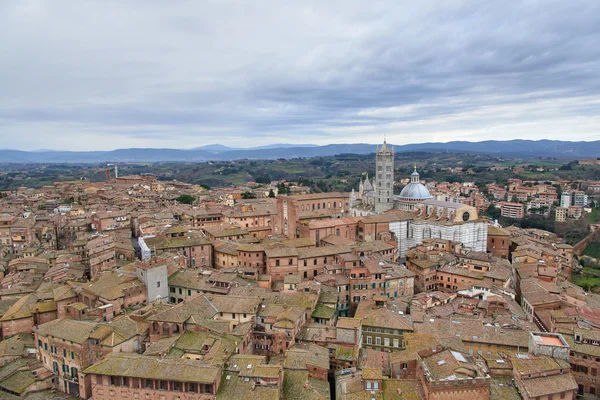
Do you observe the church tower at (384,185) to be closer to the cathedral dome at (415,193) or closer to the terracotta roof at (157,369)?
the cathedral dome at (415,193)

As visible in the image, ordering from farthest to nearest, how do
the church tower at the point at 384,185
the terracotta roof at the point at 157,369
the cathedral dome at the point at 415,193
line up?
the church tower at the point at 384,185 → the cathedral dome at the point at 415,193 → the terracotta roof at the point at 157,369

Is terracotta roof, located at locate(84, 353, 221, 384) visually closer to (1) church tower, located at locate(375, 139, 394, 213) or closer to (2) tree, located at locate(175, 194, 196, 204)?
(1) church tower, located at locate(375, 139, 394, 213)

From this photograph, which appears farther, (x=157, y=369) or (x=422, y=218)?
(x=422, y=218)

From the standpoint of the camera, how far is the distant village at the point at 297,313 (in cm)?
3241

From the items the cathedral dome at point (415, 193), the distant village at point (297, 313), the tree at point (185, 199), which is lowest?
the distant village at point (297, 313)

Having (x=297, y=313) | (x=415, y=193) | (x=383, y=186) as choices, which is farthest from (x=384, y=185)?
(x=297, y=313)

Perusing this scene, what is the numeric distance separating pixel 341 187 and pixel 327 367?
15221 cm

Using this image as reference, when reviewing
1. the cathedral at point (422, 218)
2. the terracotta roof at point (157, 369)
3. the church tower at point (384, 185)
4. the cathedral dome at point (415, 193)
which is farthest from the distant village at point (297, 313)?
the church tower at point (384, 185)

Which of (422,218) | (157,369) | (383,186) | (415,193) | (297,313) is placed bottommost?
(157,369)

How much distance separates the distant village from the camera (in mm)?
32406

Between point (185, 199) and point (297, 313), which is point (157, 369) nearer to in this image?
point (297, 313)

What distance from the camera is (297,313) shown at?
40844mm

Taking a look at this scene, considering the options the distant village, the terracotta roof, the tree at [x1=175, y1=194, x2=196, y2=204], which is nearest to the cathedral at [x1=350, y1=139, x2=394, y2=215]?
the distant village

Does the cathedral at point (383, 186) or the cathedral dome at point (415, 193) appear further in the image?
the cathedral at point (383, 186)
